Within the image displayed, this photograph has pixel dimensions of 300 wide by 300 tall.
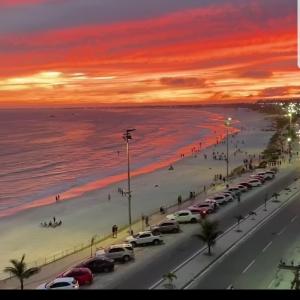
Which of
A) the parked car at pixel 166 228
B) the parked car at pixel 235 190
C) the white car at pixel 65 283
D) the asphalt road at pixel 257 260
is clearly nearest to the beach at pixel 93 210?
the parked car at pixel 166 228

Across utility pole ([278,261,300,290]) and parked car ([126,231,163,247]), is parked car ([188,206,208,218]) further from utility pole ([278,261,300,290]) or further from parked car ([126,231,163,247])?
utility pole ([278,261,300,290])

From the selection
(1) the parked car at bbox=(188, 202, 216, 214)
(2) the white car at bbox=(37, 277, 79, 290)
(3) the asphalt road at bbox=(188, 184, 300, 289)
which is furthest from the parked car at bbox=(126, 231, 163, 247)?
(1) the parked car at bbox=(188, 202, 216, 214)

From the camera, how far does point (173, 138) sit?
92.2 metres

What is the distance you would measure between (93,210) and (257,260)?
1718 cm

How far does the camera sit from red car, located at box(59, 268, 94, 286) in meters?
14.9

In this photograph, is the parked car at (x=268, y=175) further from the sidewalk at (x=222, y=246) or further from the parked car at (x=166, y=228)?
the parked car at (x=166, y=228)

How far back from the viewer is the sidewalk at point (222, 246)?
1426 cm

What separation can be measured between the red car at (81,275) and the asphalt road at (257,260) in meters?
3.46

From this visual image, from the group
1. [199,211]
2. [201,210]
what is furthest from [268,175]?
[199,211]

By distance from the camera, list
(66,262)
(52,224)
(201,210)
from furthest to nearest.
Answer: (52,224)
(201,210)
(66,262)

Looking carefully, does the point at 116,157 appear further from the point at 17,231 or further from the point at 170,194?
the point at 17,231

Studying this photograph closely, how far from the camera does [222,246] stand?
17.9m

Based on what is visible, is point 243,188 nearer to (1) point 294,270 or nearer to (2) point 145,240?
(2) point 145,240
